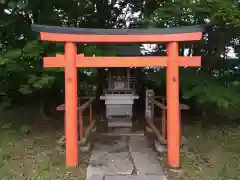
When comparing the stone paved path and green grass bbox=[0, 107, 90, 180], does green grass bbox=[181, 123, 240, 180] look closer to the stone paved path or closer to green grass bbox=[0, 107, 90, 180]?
the stone paved path

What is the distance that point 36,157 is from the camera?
5.97m

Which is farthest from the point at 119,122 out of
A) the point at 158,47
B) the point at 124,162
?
the point at 124,162

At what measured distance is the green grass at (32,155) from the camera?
526cm

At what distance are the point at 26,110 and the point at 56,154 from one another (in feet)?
13.2

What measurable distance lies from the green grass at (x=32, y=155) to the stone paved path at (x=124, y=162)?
10.4 inches

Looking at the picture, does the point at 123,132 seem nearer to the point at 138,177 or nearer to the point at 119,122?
the point at 119,122

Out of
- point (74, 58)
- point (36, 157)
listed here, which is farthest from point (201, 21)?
point (36, 157)

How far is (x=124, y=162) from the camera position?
19.0ft

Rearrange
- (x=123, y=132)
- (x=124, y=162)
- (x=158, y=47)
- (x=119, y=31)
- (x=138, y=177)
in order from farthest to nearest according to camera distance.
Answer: (x=158, y=47) < (x=123, y=132) < (x=124, y=162) < (x=119, y=31) < (x=138, y=177)

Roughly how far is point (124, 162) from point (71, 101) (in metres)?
1.51

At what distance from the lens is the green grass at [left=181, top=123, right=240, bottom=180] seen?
5.36 meters

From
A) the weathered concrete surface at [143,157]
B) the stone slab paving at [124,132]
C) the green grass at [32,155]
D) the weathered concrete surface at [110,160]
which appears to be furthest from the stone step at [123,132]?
the green grass at [32,155]

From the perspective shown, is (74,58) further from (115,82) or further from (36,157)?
(115,82)

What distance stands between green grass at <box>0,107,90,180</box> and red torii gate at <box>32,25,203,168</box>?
0.33 m
